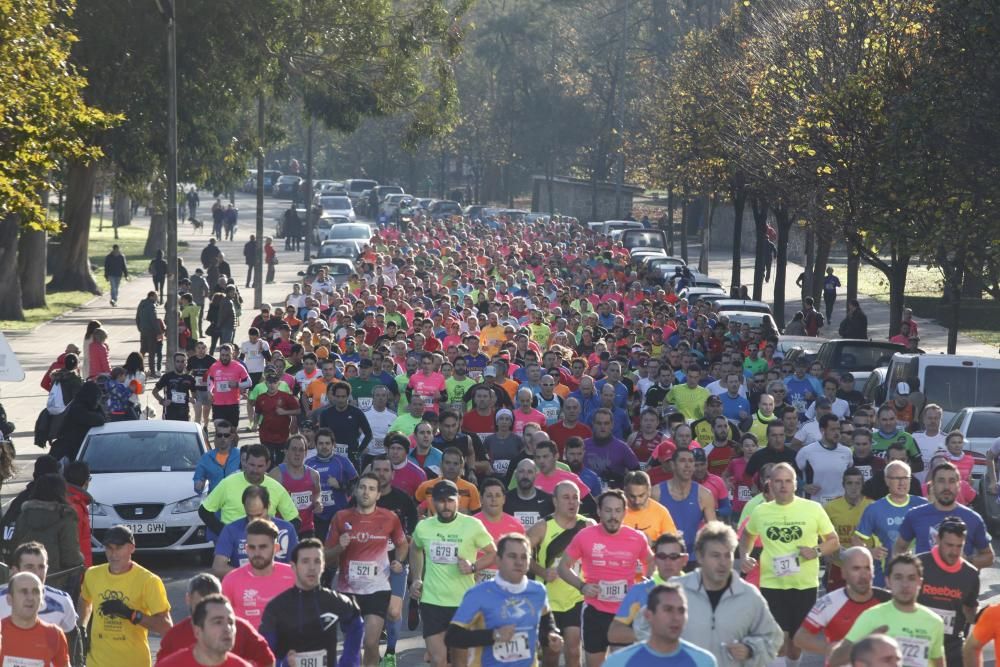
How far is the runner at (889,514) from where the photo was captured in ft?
39.4

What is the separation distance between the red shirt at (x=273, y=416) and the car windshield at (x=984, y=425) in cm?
720

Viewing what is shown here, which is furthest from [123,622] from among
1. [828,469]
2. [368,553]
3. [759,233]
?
[759,233]

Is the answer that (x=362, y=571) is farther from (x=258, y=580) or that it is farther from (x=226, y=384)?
(x=226, y=384)

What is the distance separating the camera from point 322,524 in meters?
14.8

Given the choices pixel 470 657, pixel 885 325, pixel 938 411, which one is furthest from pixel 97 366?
pixel 885 325

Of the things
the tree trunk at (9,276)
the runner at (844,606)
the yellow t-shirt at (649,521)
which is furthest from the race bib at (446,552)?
the tree trunk at (9,276)

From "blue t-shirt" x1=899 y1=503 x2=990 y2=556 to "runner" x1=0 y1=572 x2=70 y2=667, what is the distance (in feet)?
17.5

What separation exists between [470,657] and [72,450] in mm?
9818

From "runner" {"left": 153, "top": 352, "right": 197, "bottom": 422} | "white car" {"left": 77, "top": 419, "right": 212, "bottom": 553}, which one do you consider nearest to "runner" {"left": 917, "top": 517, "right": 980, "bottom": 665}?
"white car" {"left": 77, "top": 419, "right": 212, "bottom": 553}

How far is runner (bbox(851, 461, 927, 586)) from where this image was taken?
12023 mm

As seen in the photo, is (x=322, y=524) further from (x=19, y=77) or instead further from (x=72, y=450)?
(x=19, y=77)

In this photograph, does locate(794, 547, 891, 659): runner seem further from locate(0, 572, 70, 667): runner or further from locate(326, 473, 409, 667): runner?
locate(0, 572, 70, 667): runner

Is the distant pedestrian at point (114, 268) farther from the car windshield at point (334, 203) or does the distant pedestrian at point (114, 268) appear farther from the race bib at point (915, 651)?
the race bib at point (915, 651)

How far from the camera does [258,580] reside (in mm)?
9562
